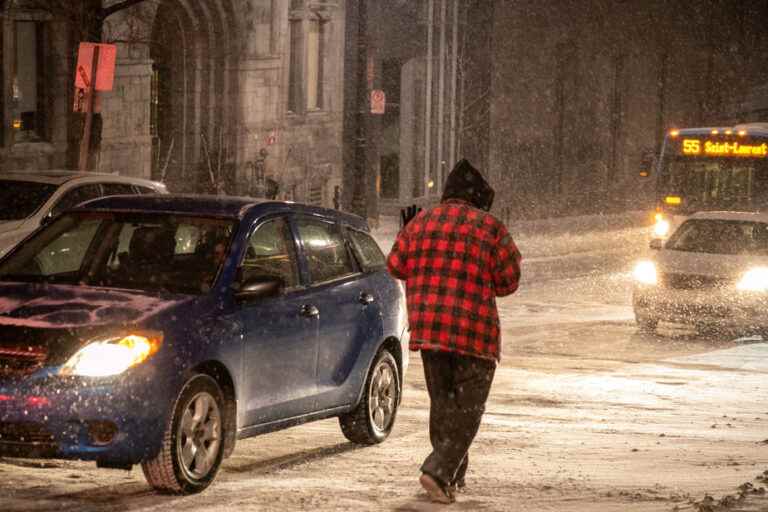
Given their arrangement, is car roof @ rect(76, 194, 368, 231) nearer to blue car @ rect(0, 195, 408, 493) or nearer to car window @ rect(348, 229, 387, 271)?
blue car @ rect(0, 195, 408, 493)

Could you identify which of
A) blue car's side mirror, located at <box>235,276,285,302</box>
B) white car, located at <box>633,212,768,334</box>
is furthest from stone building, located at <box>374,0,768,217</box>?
blue car's side mirror, located at <box>235,276,285,302</box>

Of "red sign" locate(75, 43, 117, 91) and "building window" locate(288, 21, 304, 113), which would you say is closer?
"red sign" locate(75, 43, 117, 91)

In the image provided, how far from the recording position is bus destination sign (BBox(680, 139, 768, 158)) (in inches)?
1043

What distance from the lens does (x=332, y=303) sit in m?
10.3

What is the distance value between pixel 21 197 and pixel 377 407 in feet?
21.1

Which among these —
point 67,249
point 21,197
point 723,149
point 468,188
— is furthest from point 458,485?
point 723,149

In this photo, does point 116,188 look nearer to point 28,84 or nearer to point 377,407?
point 377,407

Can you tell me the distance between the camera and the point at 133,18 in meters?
26.9

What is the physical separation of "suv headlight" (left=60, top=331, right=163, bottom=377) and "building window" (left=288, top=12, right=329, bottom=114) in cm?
2625

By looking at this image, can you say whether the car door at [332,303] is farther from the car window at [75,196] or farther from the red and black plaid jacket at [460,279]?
the car window at [75,196]

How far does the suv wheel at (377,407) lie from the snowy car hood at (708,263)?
906 centimetres

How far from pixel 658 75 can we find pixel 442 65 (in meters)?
12.0

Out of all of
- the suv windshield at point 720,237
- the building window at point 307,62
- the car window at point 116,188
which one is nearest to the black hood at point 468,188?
the car window at point 116,188

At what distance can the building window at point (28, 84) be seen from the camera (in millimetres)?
25047
